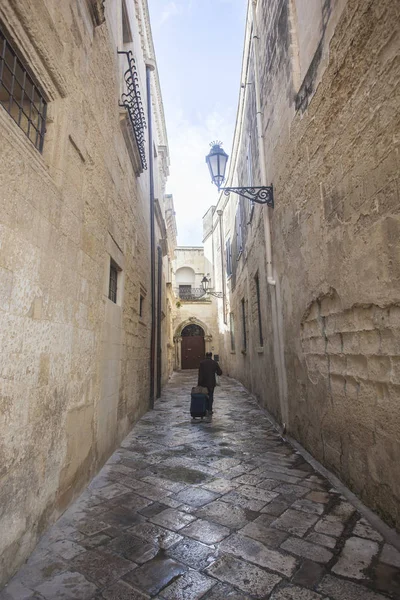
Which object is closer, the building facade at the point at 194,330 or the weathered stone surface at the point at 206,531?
the weathered stone surface at the point at 206,531

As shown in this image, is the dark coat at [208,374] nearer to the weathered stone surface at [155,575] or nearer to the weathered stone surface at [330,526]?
the weathered stone surface at [330,526]

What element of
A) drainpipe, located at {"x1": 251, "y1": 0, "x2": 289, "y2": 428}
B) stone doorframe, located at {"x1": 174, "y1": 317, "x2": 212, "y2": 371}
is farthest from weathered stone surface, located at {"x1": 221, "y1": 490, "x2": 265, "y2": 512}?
stone doorframe, located at {"x1": 174, "y1": 317, "x2": 212, "y2": 371}

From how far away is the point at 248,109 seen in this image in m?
8.13

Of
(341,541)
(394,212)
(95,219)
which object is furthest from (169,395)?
(394,212)

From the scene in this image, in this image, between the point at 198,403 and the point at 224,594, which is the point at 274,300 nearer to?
the point at 198,403

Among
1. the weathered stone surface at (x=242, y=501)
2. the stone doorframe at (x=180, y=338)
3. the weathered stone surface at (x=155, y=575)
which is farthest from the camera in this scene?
the stone doorframe at (x=180, y=338)

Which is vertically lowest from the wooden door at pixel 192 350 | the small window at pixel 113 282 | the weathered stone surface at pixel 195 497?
the weathered stone surface at pixel 195 497

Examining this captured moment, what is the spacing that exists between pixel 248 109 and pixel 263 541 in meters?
8.74

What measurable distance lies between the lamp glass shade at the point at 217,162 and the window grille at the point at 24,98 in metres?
4.01

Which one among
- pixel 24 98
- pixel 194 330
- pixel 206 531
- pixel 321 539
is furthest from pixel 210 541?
pixel 194 330

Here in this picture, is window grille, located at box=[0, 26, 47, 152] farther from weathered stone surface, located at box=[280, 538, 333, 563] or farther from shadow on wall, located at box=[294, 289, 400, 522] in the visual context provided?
weathered stone surface, located at box=[280, 538, 333, 563]

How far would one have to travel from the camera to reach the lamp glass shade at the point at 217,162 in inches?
238

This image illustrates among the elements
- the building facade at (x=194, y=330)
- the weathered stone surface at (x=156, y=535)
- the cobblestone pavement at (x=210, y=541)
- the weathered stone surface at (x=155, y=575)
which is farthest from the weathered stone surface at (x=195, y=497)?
the building facade at (x=194, y=330)

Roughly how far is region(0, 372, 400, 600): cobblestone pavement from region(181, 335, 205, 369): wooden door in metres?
18.1
